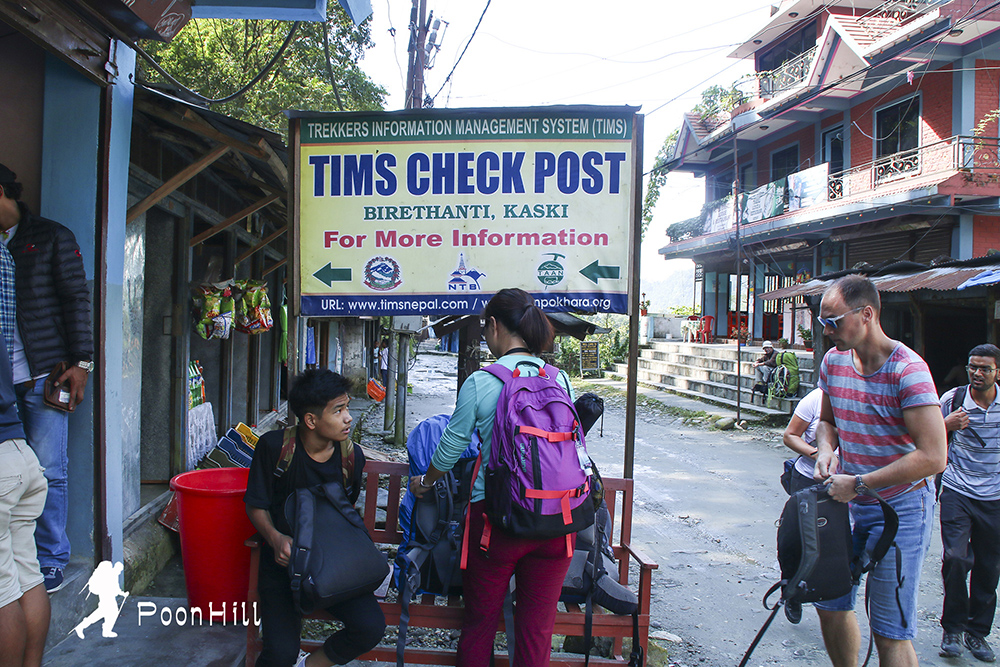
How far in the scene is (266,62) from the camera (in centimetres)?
1116

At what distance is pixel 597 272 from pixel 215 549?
2401mm

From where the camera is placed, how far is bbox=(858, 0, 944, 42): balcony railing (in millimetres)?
14992

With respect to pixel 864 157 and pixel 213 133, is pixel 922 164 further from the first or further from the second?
pixel 213 133

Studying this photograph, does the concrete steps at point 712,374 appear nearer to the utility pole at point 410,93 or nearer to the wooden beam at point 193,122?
the utility pole at point 410,93

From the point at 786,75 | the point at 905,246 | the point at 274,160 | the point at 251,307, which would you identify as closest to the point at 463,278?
the point at 274,160

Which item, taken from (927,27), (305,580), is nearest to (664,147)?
(927,27)

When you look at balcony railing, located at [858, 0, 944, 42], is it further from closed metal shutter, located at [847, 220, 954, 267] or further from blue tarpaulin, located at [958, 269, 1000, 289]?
blue tarpaulin, located at [958, 269, 1000, 289]

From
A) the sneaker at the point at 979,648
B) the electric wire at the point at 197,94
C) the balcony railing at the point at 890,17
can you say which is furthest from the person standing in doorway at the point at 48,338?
the balcony railing at the point at 890,17

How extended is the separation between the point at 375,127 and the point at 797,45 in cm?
2063

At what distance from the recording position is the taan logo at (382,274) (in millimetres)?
3451

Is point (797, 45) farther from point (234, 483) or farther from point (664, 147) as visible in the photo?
point (234, 483)

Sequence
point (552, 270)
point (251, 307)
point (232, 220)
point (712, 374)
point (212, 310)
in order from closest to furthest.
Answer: point (552, 270) → point (212, 310) → point (232, 220) → point (251, 307) → point (712, 374)

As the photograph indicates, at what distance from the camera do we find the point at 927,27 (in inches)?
513

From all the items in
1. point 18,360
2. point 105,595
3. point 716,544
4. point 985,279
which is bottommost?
point 716,544
